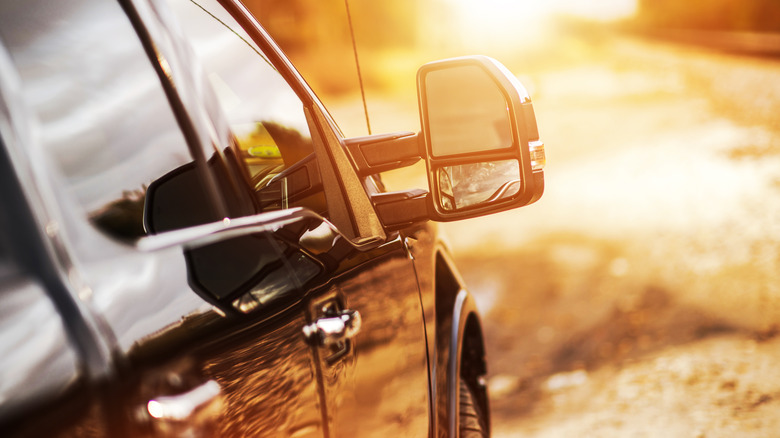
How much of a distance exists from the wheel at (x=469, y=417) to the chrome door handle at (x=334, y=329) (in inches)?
51.3

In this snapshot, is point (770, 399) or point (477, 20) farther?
point (477, 20)

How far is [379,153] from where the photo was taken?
271 centimetres

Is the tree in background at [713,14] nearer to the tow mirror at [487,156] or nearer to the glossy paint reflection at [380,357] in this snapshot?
the tow mirror at [487,156]

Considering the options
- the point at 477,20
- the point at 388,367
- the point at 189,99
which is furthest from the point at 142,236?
the point at 477,20

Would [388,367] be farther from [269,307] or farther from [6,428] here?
[6,428]

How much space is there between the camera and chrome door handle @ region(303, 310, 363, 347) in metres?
1.87

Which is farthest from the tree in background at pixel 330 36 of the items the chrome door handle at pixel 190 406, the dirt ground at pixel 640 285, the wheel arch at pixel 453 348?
the chrome door handle at pixel 190 406

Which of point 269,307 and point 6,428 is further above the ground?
point 6,428

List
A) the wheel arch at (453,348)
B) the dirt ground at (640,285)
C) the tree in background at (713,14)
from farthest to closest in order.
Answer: the tree in background at (713,14) → the dirt ground at (640,285) → the wheel arch at (453,348)

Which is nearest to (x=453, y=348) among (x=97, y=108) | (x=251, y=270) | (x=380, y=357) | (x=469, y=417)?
(x=469, y=417)

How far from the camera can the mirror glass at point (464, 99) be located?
2.51 meters

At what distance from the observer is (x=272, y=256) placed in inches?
71.2

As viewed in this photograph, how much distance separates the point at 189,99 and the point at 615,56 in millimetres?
45958

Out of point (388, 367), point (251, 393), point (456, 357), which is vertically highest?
point (251, 393)
